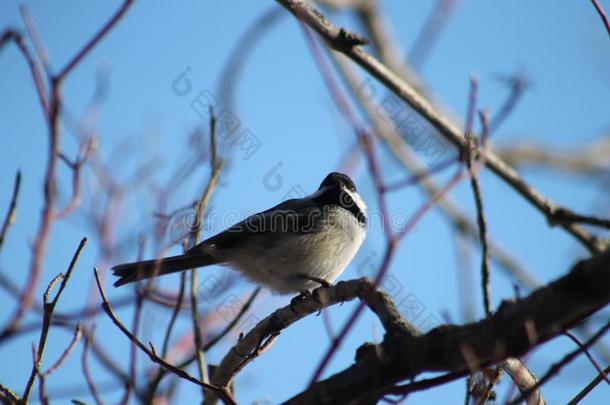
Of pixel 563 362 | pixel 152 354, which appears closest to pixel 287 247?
pixel 152 354

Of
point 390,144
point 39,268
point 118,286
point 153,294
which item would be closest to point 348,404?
point 39,268

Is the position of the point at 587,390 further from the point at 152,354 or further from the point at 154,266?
the point at 154,266

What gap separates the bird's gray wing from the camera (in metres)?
4.98

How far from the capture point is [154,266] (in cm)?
433

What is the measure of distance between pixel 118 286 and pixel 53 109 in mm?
2571

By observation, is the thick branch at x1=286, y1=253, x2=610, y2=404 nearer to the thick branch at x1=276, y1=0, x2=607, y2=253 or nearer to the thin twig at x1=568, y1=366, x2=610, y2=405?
the thin twig at x1=568, y1=366, x2=610, y2=405

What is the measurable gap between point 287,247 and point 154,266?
103 centimetres

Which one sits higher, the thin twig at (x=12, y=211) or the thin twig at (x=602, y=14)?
the thin twig at (x=12, y=211)

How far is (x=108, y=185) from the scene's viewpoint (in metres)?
4.76

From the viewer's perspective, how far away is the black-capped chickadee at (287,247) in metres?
4.82

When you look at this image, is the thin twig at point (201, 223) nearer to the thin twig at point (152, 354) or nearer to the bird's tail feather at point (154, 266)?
the bird's tail feather at point (154, 266)

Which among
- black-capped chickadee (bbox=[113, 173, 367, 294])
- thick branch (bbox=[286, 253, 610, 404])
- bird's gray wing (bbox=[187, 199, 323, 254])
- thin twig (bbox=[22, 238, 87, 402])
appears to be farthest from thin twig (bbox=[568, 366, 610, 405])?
bird's gray wing (bbox=[187, 199, 323, 254])

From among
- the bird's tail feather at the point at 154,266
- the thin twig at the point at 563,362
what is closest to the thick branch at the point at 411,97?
the thin twig at the point at 563,362

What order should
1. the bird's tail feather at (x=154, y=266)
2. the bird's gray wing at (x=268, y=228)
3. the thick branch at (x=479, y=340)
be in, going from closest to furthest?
the thick branch at (x=479, y=340) → the bird's tail feather at (x=154, y=266) → the bird's gray wing at (x=268, y=228)
